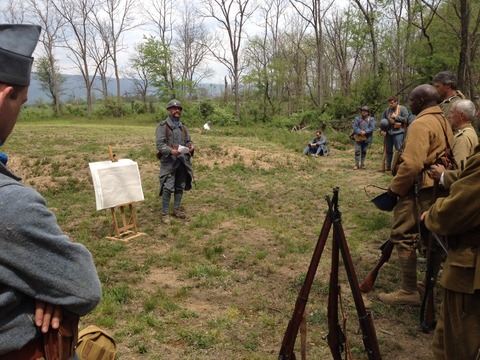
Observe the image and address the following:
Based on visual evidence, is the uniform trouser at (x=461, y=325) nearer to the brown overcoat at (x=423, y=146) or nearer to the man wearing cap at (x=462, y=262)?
the man wearing cap at (x=462, y=262)

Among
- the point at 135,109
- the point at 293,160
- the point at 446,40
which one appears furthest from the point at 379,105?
the point at 135,109

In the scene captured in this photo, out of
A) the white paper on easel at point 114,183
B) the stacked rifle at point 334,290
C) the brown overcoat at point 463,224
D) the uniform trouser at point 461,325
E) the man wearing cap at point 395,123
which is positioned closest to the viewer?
the brown overcoat at point 463,224

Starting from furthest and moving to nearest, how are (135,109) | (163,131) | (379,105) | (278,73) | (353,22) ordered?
(135,109) < (278,73) < (353,22) < (379,105) < (163,131)

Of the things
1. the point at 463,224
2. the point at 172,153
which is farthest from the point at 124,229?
the point at 463,224

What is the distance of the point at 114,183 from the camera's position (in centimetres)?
607

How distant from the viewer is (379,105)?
20.9m

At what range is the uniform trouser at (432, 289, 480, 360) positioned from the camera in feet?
7.48

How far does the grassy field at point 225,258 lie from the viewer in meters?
3.67

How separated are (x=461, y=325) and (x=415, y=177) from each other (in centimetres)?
176

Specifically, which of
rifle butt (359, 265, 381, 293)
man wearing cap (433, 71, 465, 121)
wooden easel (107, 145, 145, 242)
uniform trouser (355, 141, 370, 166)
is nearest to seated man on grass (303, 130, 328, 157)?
uniform trouser (355, 141, 370, 166)

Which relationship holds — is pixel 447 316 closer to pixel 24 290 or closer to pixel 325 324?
pixel 325 324

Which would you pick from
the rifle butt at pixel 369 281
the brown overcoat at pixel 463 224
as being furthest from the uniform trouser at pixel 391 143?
the brown overcoat at pixel 463 224

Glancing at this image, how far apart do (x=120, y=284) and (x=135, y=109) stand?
36.4 metres

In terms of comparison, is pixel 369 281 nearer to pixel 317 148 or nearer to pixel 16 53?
pixel 16 53
